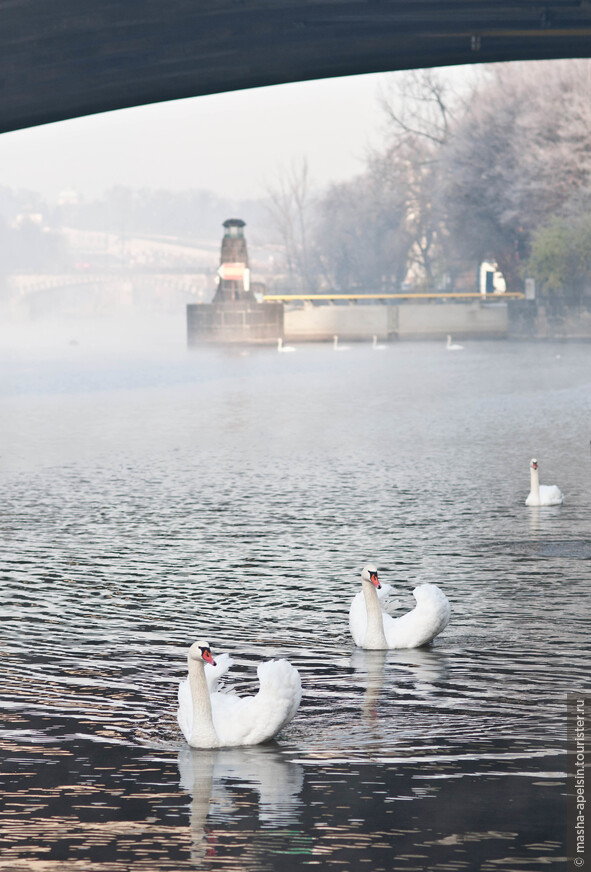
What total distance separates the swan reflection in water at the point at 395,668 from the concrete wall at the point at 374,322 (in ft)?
279

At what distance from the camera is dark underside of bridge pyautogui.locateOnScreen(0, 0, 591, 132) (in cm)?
2477

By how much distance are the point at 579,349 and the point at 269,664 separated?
66112mm

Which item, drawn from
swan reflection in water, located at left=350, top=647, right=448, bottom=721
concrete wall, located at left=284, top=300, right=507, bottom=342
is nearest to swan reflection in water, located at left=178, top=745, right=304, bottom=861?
swan reflection in water, located at left=350, top=647, right=448, bottom=721

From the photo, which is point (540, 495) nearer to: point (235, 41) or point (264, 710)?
point (235, 41)

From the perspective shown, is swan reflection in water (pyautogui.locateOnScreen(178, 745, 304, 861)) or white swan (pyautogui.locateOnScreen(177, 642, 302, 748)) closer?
swan reflection in water (pyautogui.locateOnScreen(178, 745, 304, 861))

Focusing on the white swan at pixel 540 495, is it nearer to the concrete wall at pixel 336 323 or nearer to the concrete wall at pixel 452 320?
the concrete wall at pixel 452 320

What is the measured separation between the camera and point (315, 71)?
2922cm

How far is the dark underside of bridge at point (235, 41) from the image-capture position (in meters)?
24.8

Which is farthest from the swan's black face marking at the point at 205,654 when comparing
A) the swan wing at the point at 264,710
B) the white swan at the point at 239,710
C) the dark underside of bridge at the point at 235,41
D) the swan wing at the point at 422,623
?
the dark underside of bridge at the point at 235,41

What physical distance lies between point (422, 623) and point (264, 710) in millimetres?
2980
